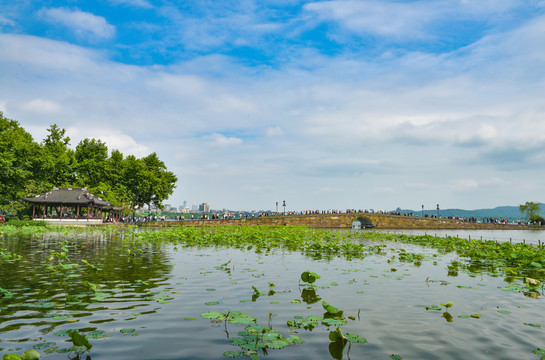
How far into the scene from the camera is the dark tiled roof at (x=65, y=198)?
139 feet

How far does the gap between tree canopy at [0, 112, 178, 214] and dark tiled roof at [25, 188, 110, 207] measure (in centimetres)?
231

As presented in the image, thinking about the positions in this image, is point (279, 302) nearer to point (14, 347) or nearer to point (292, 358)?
point (292, 358)

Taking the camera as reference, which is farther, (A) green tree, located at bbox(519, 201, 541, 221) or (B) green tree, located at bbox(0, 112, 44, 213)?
(A) green tree, located at bbox(519, 201, 541, 221)

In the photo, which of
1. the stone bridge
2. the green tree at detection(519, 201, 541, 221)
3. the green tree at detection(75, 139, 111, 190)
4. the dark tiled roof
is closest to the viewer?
the dark tiled roof

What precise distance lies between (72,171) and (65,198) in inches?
389

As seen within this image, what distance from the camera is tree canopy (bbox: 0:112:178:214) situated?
138 feet

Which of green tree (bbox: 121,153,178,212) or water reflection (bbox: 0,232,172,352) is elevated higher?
green tree (bbox: 121,153,178,212)

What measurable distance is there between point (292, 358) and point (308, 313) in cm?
206

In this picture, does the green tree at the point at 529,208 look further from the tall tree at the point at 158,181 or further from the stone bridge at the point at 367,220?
the tall tree at the point at 158,181

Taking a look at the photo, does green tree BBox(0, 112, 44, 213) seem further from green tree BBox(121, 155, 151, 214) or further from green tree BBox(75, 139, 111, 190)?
green tree BBox(121, 155, 151, 214)

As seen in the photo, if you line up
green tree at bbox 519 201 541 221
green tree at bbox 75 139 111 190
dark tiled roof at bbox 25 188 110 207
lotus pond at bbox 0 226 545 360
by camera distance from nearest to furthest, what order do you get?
lotus pond at bbox 0 226 545 360
dark tiled roof at bbox 25 188 110 207
green tree at bbox 75 139 111 190
green tree at bbox 519 201 541 221

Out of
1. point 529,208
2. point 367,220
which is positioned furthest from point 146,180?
point 529,208

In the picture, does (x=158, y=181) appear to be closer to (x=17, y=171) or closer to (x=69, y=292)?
(x=17, y=171)

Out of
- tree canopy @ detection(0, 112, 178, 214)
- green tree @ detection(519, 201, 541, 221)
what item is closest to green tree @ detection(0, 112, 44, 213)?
tree canopy @ detection(0, 112, 178, 214)
